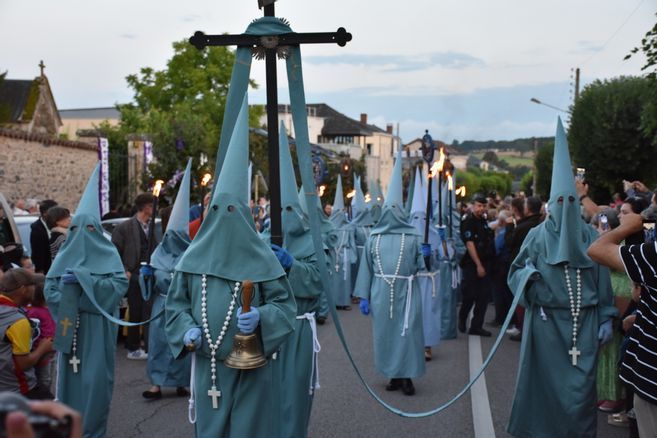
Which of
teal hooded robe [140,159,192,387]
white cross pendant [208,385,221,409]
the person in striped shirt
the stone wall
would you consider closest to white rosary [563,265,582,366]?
the person in striped shirt

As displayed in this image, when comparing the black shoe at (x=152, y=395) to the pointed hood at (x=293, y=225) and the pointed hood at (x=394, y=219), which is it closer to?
the pointed hood at (x=293, y=225)

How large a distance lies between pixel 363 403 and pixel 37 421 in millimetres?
6202

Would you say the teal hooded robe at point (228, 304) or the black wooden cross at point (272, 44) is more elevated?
the black wooden cross at point (272, 44)

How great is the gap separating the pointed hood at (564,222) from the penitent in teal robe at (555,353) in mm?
74

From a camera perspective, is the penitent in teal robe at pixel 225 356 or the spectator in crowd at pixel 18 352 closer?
the penitent in teal robe at pixel 225 356

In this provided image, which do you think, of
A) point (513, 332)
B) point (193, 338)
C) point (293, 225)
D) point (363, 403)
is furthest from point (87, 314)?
point (513, 332)

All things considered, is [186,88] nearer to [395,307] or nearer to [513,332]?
[513,332]

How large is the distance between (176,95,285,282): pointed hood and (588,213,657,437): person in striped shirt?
1.82 metres

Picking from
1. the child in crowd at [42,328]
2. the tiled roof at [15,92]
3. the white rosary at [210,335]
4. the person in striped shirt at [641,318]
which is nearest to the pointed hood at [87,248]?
the child in crowd at [42,328]

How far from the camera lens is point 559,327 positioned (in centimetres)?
621

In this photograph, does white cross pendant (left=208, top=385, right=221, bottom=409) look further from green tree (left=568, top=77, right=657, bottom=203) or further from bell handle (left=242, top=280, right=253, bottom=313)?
green tree (left=568, top=77, right=657, bottom=203)

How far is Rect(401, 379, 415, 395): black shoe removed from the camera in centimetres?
826

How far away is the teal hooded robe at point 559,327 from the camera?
6.14m

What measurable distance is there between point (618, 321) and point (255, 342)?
148 inches
